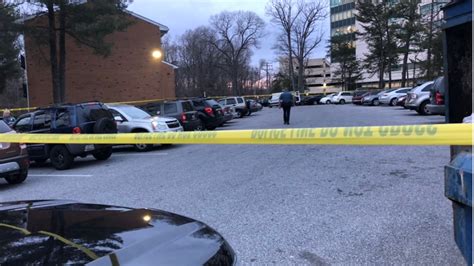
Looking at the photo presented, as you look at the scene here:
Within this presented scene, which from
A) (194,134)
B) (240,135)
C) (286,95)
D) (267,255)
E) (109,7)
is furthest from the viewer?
(109,7)

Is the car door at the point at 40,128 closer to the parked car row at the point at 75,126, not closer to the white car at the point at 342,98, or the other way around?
the parked car row at the point at 75,126

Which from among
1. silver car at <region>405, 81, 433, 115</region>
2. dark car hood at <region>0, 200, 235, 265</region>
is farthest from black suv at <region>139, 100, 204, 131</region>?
dark car hood at <region>0, 200, 235, 265</region>

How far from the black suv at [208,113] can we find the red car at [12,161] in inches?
462

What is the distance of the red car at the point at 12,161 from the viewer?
8.96 m

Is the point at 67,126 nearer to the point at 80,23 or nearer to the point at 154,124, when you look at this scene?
the point at 154,124

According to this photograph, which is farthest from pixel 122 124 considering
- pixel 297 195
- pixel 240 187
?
pixel 297 195

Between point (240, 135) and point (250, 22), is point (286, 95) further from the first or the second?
point (250, 22)

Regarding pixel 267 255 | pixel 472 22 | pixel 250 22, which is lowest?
pixel 267 255

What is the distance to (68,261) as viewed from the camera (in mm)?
1895

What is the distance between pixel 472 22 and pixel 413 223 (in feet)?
7.55

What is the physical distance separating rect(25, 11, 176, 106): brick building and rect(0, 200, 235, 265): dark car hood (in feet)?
111

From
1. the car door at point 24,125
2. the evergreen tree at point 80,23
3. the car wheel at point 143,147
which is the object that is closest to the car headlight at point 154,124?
the car wheel at point 143,147

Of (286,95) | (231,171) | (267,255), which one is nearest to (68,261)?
(267,255)

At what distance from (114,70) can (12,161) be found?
31.3 metres
